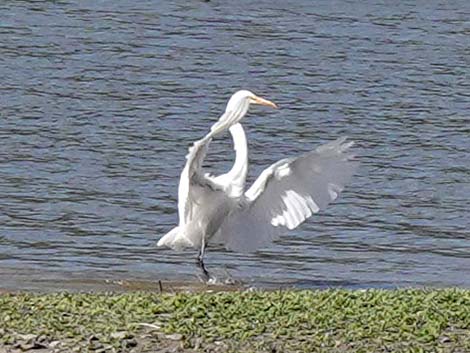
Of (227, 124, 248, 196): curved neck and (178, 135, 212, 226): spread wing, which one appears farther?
(227, 124, 248, 196): curved neck

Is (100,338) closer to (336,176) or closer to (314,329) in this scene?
(314,329)

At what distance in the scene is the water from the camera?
37.5 ft

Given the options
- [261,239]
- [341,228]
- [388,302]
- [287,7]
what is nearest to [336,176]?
[261,239]

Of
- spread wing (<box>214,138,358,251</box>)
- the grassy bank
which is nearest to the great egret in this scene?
spread wing (<box>214,138,358,251</box>)

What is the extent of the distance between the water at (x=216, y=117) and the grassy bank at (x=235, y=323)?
263 centimetres

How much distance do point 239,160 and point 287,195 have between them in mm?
482

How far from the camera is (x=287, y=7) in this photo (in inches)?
953

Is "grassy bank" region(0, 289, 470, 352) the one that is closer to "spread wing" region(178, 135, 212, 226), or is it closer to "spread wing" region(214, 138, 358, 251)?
"spread wing" region(178, 135, 212, 226)

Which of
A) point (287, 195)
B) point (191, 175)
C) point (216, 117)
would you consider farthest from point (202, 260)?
point (216, 117)

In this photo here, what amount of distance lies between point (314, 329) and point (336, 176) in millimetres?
3814

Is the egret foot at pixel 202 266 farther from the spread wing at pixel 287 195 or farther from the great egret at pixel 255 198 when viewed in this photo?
the spread wing at pixel 287 195

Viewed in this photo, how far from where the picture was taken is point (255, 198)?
34.9ft

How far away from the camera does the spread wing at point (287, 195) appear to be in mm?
10492

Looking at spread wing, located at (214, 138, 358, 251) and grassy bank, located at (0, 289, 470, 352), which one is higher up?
grassy bank, located at (0, 289, 470, 352)
